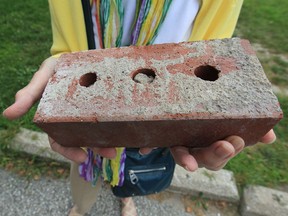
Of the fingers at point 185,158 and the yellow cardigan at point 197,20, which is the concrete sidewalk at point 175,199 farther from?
the yellow cardigan at point 197,20

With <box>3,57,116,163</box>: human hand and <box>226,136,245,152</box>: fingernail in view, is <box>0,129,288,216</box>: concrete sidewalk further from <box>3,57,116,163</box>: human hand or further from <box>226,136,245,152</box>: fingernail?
<box>226,136,245,152</box>: fingernail

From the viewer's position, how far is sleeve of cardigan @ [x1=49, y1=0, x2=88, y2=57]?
141cm

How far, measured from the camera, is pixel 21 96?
4.50ft

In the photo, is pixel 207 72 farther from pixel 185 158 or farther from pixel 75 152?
→ pixel 75 152

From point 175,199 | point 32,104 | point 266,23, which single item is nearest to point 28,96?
point 32,104

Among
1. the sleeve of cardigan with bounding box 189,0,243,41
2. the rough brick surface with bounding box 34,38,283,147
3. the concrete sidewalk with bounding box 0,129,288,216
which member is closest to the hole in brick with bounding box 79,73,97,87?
the rough brick surface with bounding box 34,38,283,147

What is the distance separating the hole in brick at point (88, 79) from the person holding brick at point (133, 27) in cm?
25

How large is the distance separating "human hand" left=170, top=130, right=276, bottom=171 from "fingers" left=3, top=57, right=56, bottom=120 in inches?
24.5

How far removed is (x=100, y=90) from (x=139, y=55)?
9.1 inches

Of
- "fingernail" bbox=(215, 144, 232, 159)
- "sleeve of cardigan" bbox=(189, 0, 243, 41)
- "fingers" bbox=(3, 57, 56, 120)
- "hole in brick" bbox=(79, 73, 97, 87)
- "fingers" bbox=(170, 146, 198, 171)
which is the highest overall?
"sleeve of cardigan" bbox=(189, 0, 243, 41)

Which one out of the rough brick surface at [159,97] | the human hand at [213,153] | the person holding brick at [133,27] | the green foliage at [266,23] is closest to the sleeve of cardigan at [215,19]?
the person holding brick at [133,27]

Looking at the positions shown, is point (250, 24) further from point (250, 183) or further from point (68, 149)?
point (68, 149)

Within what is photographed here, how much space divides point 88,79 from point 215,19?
60 cm


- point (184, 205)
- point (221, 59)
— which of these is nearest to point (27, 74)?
point (184, 205)
